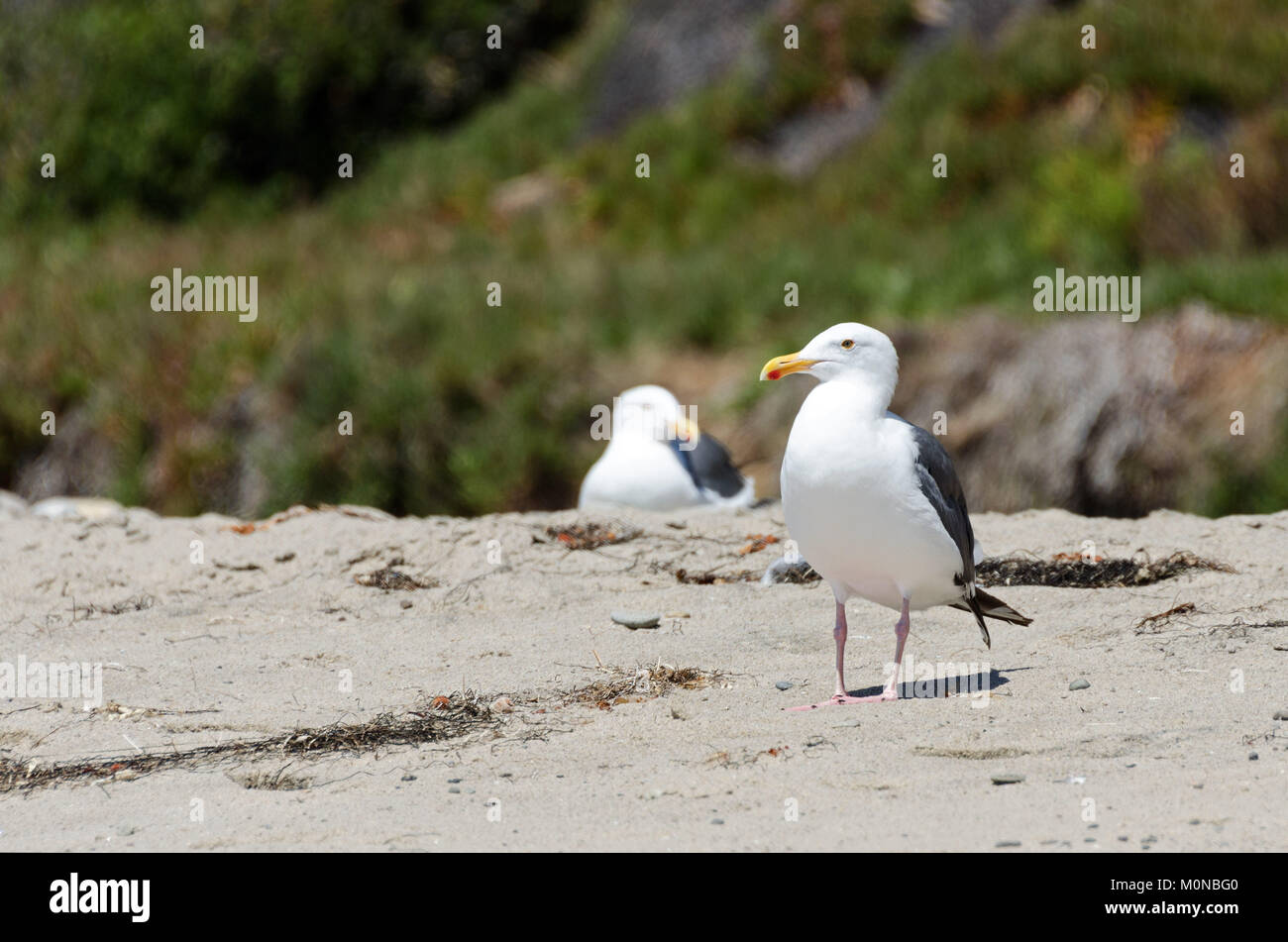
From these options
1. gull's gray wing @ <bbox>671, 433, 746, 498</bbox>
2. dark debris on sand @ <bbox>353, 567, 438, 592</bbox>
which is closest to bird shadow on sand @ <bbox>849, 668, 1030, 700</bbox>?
dark debris on sand @ <bbox>353, 567, 438, 592</bbox>

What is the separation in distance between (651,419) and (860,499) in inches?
163

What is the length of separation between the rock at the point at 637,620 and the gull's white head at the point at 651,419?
9.77 ft

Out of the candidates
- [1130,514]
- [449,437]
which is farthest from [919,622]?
[449,437]

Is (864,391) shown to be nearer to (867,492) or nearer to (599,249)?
(867,492)

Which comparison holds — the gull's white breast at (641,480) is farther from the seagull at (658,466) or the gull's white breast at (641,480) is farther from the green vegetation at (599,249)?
the green vegetation at (599,249)

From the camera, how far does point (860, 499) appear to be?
4973 mm

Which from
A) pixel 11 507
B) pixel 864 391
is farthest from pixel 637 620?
pixel 11 507

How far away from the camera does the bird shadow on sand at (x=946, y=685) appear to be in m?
5.07

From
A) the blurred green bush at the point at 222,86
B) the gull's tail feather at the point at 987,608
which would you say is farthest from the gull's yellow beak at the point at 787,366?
the blurred green bush at the point at 222,86

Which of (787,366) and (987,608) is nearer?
(787,366)

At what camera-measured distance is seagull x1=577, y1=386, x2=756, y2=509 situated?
8703mm

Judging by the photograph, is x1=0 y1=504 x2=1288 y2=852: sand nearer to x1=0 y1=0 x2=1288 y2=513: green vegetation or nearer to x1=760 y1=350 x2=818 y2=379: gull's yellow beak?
x1=760 y1=350 x2=818 y2=379: gull's yellow beak

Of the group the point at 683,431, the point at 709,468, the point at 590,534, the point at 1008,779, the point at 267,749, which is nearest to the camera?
the point at 1008,779
